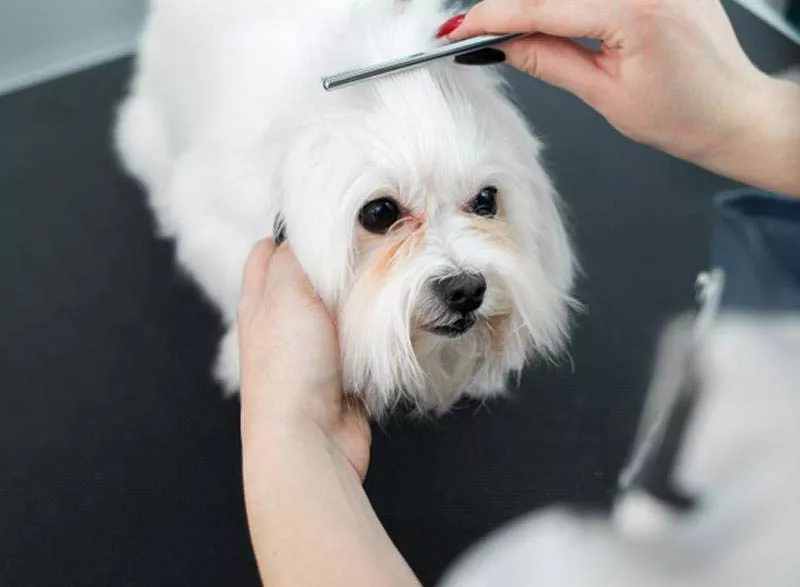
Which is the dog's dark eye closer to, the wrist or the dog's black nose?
the dog's black nose

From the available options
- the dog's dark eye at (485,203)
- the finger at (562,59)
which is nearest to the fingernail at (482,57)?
the finger at (562,59)

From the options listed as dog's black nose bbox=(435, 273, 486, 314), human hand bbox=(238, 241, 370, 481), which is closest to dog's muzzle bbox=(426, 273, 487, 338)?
dog's black nose bbox=(435, 273, 486, 314)

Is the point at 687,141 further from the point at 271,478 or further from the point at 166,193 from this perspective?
the point at 166,193

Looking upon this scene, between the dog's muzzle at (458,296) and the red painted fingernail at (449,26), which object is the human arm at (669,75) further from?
the dog's muzzle at (458,296)

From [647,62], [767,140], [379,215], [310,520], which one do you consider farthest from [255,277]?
[767,140]

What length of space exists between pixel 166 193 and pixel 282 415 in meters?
0.76

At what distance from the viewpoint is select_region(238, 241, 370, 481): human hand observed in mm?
734

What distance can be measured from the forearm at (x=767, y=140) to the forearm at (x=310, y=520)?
491 millimetres

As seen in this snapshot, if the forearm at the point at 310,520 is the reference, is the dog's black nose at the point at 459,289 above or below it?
above

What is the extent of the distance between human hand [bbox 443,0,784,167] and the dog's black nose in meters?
0.21

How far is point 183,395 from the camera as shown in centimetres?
126

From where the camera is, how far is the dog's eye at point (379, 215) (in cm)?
79

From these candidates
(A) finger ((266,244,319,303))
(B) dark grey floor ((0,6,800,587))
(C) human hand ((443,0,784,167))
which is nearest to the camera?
(C) human hand ((443,0,784,167))

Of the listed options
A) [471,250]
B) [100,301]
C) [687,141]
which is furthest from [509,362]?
[100,301]
